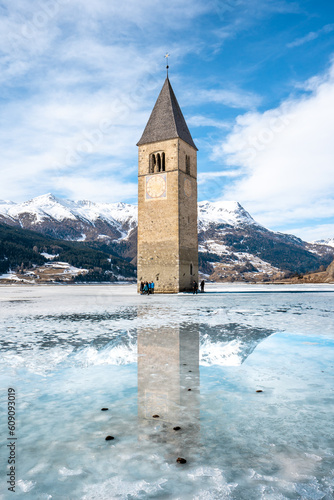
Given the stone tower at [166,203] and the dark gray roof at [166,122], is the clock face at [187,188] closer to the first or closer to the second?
the stone tower at [166,203]

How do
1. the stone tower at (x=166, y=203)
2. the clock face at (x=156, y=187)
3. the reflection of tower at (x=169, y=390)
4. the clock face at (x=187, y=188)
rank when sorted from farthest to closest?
the clock face at (x=187, y=188)
the clock face at (x=156, y=187)
the stone tower at (x=166, y=203)
the reflection of tower at (x=169, y=390)

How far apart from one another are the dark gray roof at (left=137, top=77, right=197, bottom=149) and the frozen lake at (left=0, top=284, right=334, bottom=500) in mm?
35727

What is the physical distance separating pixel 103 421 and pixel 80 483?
4.21 feet

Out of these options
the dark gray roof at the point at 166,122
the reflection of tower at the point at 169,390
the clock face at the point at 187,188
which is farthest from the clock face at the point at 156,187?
the reflection of tower at the point at 169,390

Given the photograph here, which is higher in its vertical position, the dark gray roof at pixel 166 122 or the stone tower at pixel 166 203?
the dark gray roof at pixel 166 122

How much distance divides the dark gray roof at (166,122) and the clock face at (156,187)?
4.30 meters

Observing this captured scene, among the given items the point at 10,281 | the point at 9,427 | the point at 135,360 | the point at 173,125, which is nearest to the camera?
the point at 9,427

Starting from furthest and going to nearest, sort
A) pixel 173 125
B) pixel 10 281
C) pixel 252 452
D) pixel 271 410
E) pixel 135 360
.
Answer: pixel 10 281 < pixel 173 125 < pixel 135 360 < pixel 271 410 < pixel 252 452

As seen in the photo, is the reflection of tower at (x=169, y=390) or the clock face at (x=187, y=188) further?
the clock face at (x=187, y=188)

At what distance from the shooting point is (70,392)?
17.4 feet

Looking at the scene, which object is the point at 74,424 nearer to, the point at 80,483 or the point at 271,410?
the point at 80,483

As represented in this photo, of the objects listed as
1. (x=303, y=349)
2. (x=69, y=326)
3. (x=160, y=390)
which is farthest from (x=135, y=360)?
(x=69, y=326)

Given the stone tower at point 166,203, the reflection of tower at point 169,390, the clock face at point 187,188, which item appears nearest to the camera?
the reflection of tower at point 169,390

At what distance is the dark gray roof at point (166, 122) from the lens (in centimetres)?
4116
